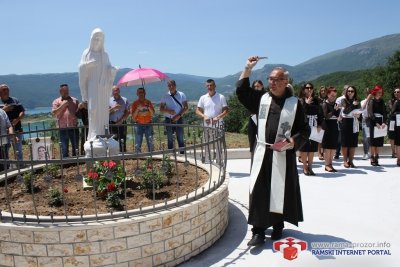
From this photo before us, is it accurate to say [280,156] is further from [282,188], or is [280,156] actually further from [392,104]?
[392,104]

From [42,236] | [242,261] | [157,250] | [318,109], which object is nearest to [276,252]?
[242,261]

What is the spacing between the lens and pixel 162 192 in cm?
473

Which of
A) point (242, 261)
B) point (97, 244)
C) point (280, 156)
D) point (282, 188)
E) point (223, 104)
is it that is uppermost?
point (223, 104)

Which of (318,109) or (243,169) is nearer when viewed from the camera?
(318,109)

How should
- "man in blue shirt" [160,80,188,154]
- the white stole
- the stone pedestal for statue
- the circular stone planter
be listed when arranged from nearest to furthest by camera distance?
1. the circular stone planter
2. the white stole
3. the stone pedestal for statue
4. "man in blue shirt" [160,80,188,154]

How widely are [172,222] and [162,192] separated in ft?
2.91

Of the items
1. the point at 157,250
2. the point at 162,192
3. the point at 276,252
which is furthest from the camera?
the point at 162,192

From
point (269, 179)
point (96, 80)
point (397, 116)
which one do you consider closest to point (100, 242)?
point (269, 179)

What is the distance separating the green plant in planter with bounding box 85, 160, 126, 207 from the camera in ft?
13.5

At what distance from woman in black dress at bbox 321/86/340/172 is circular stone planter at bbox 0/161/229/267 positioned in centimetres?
489

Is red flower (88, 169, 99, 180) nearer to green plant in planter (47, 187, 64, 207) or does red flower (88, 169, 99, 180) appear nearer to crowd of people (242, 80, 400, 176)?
green plant in planter (47, 187, 64, 207)

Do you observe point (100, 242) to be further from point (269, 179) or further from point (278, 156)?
point (278, 156)

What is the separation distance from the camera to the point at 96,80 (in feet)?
18.5

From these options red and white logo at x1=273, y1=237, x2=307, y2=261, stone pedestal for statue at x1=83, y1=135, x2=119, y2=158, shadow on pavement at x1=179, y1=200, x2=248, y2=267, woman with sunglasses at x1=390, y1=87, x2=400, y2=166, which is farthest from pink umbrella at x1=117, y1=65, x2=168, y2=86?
woman with sunglasses at x1=390, y1=87, x2=400, y2=166
